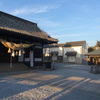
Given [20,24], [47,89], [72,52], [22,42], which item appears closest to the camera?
[47,89]

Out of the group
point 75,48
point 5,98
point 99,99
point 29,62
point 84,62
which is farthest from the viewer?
point 75,48

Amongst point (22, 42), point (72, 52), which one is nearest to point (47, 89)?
point (22, 42)

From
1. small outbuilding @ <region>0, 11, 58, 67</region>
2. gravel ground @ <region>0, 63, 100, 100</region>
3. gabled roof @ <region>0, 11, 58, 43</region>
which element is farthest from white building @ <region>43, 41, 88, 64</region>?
gravel ground @ <region>0, 63, 100, 100</region>

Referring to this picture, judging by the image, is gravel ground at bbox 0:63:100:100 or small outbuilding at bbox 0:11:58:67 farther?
small outbuilding at bbox 0:11:58:67

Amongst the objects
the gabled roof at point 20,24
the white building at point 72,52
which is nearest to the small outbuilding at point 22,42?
the gabled roof at point 20,24

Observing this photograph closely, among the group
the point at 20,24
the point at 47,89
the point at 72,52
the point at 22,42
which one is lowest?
the point at 47,89

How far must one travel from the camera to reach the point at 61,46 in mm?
39875

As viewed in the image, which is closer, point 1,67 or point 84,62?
point 1,67

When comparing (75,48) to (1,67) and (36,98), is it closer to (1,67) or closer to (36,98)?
(1,67)

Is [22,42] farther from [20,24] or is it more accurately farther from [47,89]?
[47,89]

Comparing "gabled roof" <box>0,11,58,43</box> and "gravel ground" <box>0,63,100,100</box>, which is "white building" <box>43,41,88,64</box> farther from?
"gravel ground" <box>0,63,100,100</box>

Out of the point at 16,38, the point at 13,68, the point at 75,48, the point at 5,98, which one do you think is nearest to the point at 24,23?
the point at 16,38

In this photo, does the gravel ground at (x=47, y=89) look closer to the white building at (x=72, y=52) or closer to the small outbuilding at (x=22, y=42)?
the small outbuilding at (x=22, y=42)

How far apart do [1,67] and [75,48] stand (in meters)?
28.7
